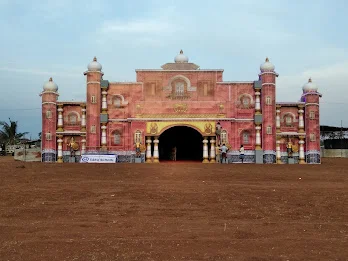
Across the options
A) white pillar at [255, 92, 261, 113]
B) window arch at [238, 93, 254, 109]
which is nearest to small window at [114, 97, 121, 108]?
window arch at [238, 93, 254, 109]

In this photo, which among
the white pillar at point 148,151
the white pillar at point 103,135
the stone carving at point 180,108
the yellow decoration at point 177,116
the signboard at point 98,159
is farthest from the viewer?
the white pillar at point 103,135

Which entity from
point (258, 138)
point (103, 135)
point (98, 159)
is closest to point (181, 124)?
point (258, 138)

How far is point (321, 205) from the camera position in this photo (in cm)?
1085

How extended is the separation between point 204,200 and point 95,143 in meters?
24.4

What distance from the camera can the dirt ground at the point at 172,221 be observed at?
6746 millimetres

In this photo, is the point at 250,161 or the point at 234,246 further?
the point at 250,161

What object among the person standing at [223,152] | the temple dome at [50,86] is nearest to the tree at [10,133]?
the temple dome at [50,86]

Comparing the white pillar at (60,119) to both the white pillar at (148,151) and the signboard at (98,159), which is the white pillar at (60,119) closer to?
the signboard at (98,159)

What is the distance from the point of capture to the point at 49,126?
3512 centimetres

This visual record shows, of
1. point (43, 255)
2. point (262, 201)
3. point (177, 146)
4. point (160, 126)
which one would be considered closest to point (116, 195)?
point (262, 201)

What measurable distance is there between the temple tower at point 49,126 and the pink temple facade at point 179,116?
83mm

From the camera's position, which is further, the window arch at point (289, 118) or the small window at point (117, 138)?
the window arch at point (289, 118)

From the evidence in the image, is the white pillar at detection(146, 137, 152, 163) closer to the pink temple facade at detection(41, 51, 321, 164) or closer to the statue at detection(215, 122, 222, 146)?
the pink temple facade at detection(41, 51, 321, 164)

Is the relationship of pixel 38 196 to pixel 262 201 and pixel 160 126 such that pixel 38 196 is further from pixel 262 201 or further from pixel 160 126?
pixel 160 126
